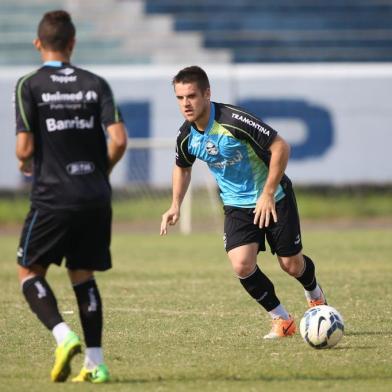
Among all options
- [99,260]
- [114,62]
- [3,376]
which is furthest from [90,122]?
[114,62]

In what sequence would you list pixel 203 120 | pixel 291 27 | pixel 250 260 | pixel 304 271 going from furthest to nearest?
1. pixel 291 27
2. pixel 304 271
3. pixel 250 260
4. pixel 203 120

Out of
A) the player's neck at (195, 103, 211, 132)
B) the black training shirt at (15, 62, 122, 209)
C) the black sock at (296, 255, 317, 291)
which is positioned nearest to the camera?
the black training shirt at (15, 62, 122, 209)

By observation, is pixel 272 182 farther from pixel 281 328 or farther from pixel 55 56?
pixel 55 56

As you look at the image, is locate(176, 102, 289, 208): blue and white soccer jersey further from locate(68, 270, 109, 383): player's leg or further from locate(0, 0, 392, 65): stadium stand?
locate(0, 0, 392, 65): stadium stand

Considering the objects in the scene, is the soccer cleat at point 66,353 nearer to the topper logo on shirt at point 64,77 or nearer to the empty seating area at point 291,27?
the topper logo on shirt at point 64,77

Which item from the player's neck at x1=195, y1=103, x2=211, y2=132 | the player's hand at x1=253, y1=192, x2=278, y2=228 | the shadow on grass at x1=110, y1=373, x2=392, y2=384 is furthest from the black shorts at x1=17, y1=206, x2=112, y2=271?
the player's neck at x1=195, y1=103, x2=211, y2=132

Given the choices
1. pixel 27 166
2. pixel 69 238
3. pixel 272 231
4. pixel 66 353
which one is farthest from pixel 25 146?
pixel 272 231

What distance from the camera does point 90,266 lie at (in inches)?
232

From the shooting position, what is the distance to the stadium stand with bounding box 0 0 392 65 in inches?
1008

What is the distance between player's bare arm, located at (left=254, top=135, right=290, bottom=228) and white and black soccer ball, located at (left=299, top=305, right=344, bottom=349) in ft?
2.48

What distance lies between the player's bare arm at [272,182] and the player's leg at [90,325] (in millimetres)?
1461

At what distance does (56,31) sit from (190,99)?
64.8 inches

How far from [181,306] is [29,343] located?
2485 mm

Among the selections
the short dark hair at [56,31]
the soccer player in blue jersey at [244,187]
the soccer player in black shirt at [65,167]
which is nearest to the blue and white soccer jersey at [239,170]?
the soccer player in blue jersey at [244,187]
